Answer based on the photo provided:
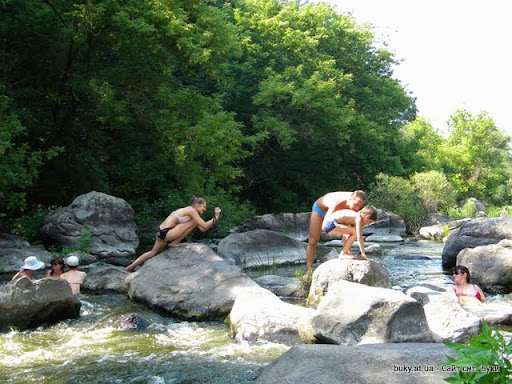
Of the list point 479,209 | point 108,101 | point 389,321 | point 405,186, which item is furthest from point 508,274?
point 479,209

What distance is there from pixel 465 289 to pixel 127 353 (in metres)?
5.51

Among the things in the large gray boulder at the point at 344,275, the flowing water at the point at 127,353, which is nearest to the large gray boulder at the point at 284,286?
the large gray boulder at the point at 344,275

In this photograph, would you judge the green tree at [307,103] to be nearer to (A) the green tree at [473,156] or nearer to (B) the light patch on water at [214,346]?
(B) the light patch on water at [214,346]

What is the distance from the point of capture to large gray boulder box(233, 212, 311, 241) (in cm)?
2211

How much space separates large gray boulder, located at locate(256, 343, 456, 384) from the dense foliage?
1128 centimetres

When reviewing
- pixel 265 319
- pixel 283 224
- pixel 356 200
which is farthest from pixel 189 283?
pixel 283 224

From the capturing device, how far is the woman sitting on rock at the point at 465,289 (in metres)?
8.64

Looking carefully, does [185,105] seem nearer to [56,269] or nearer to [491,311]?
[56,269]

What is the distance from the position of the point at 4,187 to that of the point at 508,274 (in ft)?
38.0

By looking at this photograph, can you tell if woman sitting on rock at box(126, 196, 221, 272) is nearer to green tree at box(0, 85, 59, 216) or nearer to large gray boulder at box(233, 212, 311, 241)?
green tree at box(0, 85, 59, 216)

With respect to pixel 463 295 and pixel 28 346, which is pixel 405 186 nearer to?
pixel 463 295

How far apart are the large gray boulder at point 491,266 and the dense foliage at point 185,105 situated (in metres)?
9.35

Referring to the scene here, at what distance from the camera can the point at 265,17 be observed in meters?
30.1

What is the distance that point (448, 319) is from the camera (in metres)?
6.40
